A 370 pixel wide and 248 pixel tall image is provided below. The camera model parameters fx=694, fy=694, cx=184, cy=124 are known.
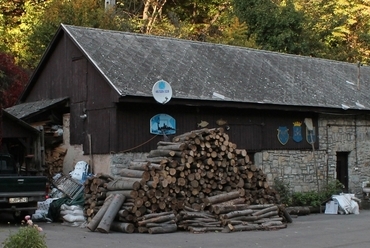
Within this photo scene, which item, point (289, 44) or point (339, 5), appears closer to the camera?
point (289, 44)

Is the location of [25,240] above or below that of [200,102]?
below

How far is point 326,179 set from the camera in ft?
88.4

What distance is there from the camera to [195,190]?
18641 mm

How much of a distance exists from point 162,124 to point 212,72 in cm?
390

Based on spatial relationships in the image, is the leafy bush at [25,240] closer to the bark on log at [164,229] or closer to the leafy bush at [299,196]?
the bark on log at [164,229]

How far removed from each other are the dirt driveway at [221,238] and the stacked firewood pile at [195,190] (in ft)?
1.60

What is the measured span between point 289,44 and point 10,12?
639 inches

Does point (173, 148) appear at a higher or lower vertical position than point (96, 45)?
lower

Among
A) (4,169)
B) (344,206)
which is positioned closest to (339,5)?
(344,206)

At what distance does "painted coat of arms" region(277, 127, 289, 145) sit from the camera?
2555 centimetres

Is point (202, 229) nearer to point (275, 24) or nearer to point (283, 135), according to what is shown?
point (283, 135)

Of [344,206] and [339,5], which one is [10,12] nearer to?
[339,5]

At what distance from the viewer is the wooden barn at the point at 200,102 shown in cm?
2191

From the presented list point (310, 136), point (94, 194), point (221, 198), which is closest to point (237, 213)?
point (221, 198)
